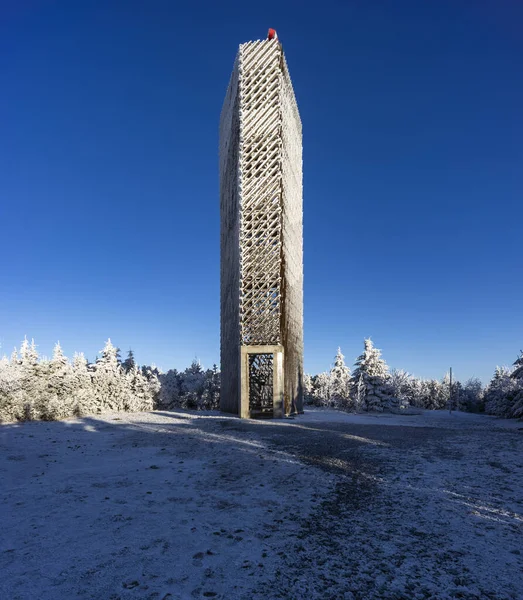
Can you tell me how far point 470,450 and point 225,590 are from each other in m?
9.02

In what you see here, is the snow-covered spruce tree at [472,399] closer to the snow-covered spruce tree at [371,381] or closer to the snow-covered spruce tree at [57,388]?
the snow-covered spruce tree at [371,381]

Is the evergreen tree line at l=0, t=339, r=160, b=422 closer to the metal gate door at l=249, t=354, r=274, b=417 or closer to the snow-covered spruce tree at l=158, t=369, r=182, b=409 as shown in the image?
the snow-covered spruce tree at l=158, t=369, r=182, b=409

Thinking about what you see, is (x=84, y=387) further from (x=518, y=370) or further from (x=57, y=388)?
(x=518, y=370)

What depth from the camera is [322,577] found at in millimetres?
3326

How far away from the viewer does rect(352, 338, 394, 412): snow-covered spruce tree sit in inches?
1415

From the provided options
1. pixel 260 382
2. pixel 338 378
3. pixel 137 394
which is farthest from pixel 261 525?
pixel 338 378

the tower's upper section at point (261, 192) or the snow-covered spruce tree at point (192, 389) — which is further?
the snow-covered spruce tree at point (192, 389)

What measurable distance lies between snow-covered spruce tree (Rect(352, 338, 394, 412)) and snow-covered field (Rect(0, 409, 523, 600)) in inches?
1110

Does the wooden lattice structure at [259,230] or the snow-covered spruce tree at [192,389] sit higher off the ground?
the wooden lattice structure at [259,230]

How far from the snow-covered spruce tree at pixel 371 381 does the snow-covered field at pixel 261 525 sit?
92.5ft

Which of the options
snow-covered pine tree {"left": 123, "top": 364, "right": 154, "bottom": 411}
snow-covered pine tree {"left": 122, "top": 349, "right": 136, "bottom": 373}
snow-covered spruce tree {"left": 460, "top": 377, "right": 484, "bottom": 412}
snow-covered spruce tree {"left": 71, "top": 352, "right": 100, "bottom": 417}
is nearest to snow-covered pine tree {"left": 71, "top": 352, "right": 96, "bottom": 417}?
snow-covered spruce tree {"left": 71, "top": 352, "right": 100, "bottom": 417}

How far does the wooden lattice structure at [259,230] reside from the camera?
19.0 meters

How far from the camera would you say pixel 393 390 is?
37.8 metres

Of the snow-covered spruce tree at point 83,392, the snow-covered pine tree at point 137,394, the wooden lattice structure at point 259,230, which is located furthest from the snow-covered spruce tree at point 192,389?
the wooden lattice structure at point 259,230
